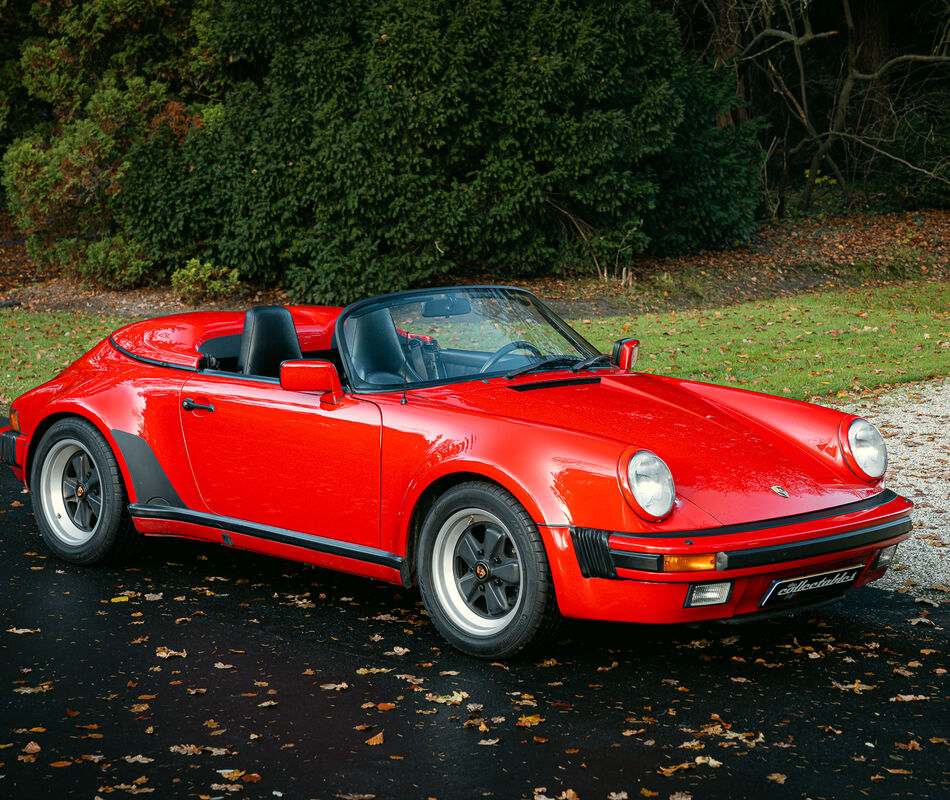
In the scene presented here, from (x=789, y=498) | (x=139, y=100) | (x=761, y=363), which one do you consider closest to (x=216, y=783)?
(x=789, y=498)

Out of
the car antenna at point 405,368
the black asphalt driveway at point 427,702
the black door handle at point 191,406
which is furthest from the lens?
the black door handle at point 191,406

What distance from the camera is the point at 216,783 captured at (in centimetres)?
350

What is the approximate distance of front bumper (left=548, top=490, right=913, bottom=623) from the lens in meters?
4.17

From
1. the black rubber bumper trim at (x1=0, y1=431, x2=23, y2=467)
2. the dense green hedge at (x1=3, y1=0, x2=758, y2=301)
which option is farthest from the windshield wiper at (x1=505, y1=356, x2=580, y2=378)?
the dense green hedge at (x1=3, y1=0, x2=758, y2=301)

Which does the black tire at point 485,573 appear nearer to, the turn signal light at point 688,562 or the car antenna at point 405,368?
the turn signal light at point 688,562

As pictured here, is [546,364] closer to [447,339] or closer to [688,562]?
[447,339]

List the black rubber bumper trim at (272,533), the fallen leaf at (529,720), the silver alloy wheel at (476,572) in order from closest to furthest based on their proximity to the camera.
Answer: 1. the fallen leaf at (529,720)
2. the silver alloy wheel at (476,572)
3. the black rubber bumper trim at (272,533)

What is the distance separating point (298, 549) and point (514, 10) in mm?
15697

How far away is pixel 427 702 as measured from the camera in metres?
4.15

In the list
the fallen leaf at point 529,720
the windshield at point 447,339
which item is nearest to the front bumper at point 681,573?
the fallen leaf at point 529,720

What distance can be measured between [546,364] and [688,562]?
5.22 feet

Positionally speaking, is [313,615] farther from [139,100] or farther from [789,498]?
[139,100]

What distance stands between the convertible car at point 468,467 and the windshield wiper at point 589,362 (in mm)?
A: 13

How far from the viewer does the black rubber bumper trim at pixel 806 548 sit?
4184 millimetres
